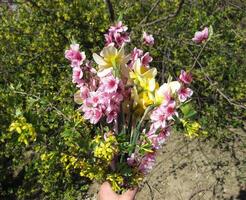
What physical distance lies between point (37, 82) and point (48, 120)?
60cm

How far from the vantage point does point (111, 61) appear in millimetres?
1611

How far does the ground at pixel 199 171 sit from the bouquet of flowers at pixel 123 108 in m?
2.05

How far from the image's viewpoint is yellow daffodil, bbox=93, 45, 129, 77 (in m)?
1.58

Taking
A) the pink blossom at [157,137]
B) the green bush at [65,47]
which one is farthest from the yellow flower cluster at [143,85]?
the green bush at [65,47]

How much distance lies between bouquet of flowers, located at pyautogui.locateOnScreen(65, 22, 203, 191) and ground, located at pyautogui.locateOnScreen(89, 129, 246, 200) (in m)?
2.05

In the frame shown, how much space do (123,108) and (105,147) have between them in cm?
18

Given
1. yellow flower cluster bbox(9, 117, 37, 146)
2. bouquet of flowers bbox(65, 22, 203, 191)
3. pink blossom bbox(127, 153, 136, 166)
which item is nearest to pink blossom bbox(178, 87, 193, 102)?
bouquet of flowers bbox(65, 22, 203, 191)

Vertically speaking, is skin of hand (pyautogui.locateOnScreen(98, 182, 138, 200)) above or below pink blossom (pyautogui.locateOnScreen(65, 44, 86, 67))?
below

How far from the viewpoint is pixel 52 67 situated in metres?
4.01

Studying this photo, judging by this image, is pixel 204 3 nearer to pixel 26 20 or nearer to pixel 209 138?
pixel 209 138

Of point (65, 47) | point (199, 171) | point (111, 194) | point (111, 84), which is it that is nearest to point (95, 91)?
point (111, 84)

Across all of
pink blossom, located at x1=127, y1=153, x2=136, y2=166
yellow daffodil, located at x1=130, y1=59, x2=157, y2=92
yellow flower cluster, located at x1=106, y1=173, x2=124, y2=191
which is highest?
yellow daffodil, located at x1=130, y1=59, x2=157, y2=92

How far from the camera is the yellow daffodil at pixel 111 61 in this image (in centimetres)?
158

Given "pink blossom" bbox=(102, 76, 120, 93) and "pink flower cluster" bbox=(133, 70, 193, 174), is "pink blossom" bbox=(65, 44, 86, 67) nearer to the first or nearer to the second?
"pink blossom" bbox=(102, 76, 120, 93)
